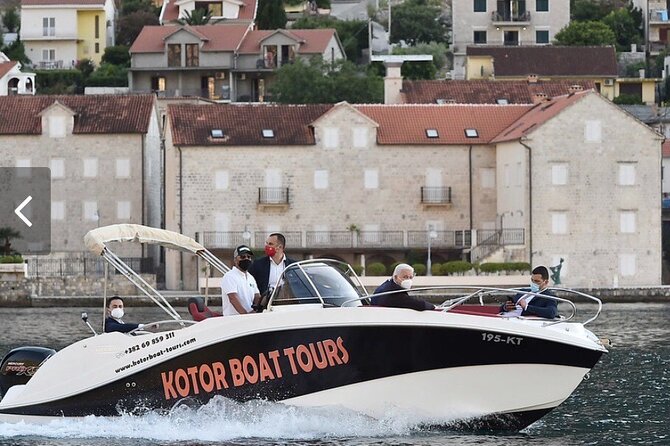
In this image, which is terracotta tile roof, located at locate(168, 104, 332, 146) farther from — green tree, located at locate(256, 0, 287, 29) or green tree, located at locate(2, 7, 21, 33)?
green tree, located at locate(2, 7, 21, 33)

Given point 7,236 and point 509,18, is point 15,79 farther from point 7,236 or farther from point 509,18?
point 7,236

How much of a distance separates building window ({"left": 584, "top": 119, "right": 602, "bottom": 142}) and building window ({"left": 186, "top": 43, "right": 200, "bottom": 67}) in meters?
43.3

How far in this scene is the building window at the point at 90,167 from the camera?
3270 inches

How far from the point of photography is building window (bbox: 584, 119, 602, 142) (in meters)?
78.6

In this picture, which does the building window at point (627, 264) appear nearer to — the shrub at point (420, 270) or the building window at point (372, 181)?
the shrub at point (420, 270)

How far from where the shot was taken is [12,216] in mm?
83250

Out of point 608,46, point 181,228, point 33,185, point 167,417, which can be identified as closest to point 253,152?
point 181,228

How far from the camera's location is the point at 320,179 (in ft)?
266

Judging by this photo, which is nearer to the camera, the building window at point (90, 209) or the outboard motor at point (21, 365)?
the outboard motor at point (21, 365)

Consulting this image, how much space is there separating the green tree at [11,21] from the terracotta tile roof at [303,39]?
34.0 meters

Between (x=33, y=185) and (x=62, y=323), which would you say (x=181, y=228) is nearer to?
(x=33, y=185)

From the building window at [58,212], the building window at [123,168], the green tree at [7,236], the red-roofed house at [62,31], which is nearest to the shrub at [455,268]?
the building window at [123,168]

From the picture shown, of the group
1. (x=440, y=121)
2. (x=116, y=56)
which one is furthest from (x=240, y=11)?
(x=440, y=121)

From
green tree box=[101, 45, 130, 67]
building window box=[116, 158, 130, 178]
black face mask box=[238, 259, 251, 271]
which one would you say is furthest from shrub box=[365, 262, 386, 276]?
green tree box=[101, 45, 130, 67]
